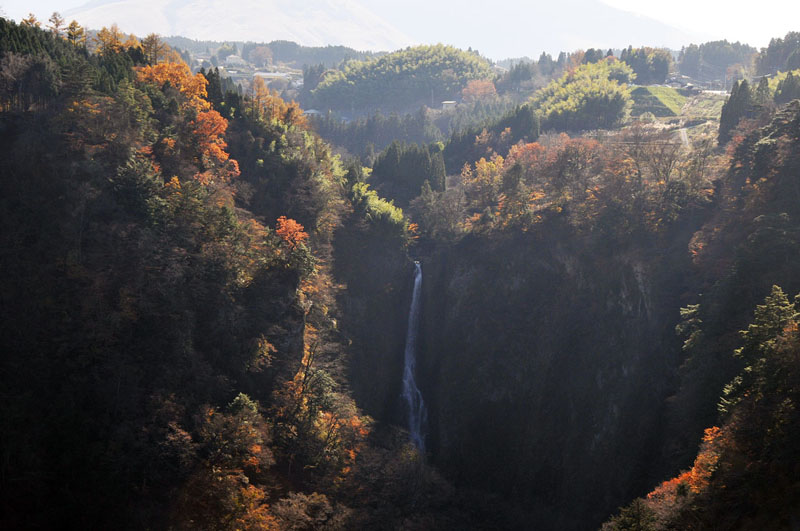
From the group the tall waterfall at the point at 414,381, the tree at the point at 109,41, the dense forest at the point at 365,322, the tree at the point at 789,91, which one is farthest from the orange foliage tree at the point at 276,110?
the tree at the point at 789,91

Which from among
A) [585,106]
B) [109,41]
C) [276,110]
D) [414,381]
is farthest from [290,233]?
[585,106]

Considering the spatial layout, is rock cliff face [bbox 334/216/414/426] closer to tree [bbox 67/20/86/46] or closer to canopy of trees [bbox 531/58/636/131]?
tree [bbox 67/20/86/46]

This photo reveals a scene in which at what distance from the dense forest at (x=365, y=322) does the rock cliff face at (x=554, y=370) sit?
29cm

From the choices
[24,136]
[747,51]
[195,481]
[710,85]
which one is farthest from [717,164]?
[747,51]

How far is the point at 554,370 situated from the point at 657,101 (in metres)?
100

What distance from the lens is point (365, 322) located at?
7856 centimetres

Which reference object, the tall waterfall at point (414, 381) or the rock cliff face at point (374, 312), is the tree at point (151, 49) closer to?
the rock cliff face at point (374, 312)

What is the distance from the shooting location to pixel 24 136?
2228 inches

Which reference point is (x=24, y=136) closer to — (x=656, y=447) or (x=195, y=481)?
(x=195, y=481)

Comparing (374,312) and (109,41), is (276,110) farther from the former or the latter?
(374,312)

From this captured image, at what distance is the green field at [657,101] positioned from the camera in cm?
13650

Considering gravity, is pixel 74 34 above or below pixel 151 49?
above

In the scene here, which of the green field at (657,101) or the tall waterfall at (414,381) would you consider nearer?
the tall waterfall at (414,381)

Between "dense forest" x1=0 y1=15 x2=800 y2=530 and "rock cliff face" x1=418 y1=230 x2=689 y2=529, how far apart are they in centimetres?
29
